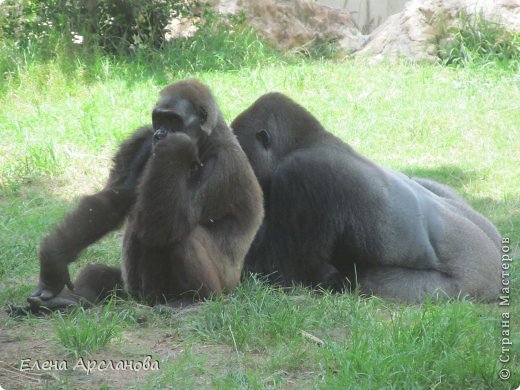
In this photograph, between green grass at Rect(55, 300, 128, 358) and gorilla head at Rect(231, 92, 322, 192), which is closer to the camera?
green grass at Rect(55, 300, 128, 358)

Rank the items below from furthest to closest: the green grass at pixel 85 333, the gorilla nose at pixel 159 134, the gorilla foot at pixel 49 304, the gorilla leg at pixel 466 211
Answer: the gorilla leg at pixel 466 211, the gorilla nose at pixel 159 134, the gorilla foot at pixel 49 304, the green grass at pixel 85 333

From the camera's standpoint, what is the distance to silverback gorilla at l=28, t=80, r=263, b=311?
402cm

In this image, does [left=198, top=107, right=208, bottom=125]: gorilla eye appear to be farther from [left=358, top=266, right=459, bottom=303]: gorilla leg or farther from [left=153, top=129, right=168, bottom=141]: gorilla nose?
[left=358, top=266, right=459, bottom=303]: gorilla leg

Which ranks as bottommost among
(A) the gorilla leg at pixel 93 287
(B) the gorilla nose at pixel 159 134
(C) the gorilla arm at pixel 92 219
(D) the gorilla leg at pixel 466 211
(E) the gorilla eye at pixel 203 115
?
(D) the gorilla leg at pixel 466 211

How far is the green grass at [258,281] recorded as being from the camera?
3320mm

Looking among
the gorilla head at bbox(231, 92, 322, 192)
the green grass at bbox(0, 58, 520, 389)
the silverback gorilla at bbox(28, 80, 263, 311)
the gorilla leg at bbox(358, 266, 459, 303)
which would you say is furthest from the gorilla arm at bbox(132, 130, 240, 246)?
the gorilla leg at bbox(358, 266, 459, 303)

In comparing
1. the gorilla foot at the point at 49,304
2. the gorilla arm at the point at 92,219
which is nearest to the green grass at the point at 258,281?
the gorilla foot at the point at 49,304

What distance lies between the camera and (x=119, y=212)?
425cm

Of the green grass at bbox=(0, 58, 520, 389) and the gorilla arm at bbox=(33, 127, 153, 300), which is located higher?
the gorilla arm at bbox=(33, 127, 153, 300)

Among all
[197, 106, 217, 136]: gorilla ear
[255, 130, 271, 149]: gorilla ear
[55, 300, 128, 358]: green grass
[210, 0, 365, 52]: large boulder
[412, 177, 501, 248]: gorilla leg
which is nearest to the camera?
[55, 300, 128, 358]: green grass

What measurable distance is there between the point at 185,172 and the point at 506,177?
393 cm

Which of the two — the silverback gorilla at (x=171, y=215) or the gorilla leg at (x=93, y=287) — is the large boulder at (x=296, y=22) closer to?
the silverback gorilla at (x=171, y=215)

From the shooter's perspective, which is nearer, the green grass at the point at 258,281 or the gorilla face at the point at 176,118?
the green grass at the point at 258,281

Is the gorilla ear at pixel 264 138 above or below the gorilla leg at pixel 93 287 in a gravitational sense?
above
